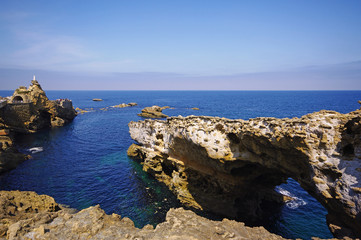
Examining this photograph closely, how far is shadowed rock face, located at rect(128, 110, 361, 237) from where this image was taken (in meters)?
11.6

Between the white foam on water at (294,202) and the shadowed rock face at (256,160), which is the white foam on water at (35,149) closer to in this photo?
the shadowed rock face at (256,160)

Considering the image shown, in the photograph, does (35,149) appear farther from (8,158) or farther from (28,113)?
(28,113)

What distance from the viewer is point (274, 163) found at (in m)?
16.4

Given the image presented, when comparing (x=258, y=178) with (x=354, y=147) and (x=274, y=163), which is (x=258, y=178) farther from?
(x=354, y=147)

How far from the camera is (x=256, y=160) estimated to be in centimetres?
1753

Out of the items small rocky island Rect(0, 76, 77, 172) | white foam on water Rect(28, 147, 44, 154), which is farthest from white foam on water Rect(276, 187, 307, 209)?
white foam on water Rect(28, 147, 44, 154)

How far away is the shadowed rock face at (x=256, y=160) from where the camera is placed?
1157 cm

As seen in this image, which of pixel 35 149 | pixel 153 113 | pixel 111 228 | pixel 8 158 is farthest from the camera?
pixel 153 113

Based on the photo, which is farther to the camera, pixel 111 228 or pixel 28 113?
pixel 28 113

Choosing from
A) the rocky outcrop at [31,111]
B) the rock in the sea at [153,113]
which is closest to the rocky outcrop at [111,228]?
the rocky outcrop at [31,111]

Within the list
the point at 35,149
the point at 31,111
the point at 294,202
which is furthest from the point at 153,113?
the point at 294,202

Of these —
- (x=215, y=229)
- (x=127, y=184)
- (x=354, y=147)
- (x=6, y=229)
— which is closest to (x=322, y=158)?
(x=354, y=147)

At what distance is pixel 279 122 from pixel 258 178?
960 cm

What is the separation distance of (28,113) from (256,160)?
61.6m
